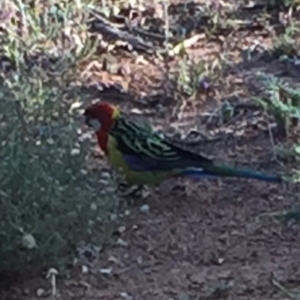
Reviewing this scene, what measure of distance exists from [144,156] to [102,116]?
10.1 inches

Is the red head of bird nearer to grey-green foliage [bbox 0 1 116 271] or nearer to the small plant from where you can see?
grey-green foliage [bbox 0 1 116 271]

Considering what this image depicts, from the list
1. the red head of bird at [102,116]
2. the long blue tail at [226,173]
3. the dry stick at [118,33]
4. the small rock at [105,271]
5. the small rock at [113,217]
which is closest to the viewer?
the small rock at [105,271]

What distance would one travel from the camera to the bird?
533cm

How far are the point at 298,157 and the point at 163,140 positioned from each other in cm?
57

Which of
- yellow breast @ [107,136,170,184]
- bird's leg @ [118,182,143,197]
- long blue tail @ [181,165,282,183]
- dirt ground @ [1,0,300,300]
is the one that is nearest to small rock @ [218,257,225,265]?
dirt ground @ [1,0,300,300]

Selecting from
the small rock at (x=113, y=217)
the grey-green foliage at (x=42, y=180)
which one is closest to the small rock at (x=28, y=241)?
the grey-green foliage at (x=42, y=180)

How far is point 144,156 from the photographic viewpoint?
17.9ft

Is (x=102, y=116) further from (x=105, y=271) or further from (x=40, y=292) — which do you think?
(x=40, y=292)

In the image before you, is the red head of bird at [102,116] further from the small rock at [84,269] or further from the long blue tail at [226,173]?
the small rock at [84,269]

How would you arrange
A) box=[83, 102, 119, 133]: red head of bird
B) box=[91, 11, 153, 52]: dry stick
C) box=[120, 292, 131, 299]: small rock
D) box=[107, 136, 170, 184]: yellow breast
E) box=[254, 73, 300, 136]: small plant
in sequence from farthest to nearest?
box=[91, 11, 153, 52]: dry stick, box=[254, 73, 300, 136]: small plant, box=[83, 102, 119, 133]: red head of bird, box=[107, 136, 170, 184]: yellow breast, box=[120, 292, 131, 299]: small rock

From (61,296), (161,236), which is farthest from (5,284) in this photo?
(161,236)

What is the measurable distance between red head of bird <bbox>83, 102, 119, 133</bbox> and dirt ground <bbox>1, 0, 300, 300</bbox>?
334mm

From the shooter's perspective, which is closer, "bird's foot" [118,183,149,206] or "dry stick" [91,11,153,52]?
"bird's foot" [118,183,149,206]

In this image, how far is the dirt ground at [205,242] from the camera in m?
4.67
